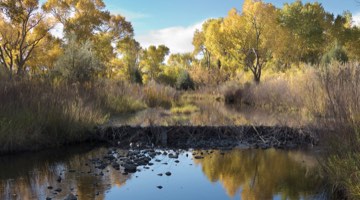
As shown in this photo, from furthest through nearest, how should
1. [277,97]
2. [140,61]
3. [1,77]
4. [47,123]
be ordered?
1. [140,61]
2. [277,97]
3. [1,77]
4. [47,123]

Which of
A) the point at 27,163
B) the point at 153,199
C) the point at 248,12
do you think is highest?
the point at 248,12

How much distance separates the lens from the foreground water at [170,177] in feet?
20.4

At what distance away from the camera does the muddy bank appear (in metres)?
10.2

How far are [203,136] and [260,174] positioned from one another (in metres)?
3.26

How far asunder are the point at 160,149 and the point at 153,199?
3747 millimetres

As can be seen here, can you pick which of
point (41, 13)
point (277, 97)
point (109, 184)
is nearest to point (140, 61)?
point (41, 13)

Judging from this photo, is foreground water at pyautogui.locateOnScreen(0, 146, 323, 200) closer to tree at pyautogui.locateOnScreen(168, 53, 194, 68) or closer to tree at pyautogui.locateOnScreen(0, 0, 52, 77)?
tree at pyautogui.locateOnScreen(0, 0, 52, 77)

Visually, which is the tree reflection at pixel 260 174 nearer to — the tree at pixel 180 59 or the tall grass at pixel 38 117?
the tall grass at pixel 38 117

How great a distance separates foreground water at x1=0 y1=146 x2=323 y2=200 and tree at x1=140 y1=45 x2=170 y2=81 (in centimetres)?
4505

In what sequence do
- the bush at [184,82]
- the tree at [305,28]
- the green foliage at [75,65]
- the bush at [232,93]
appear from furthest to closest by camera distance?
the tree at [305,28]
the bush at [184,82]
the bush at [232,93]
the green foliage at [75,65]

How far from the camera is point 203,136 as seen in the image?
10633 mm

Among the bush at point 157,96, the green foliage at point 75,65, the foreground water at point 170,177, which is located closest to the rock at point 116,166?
the foreground water at point 170,177

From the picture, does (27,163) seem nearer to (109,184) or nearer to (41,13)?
(109,184)

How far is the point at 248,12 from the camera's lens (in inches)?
1232
